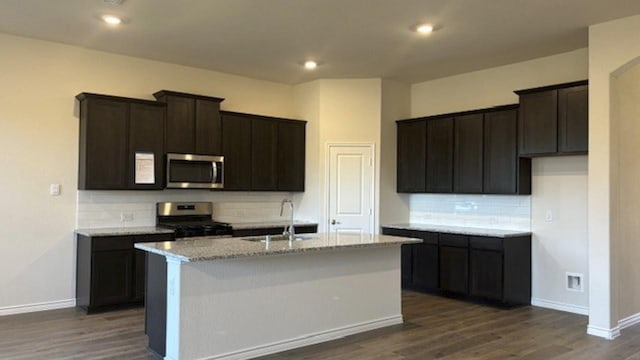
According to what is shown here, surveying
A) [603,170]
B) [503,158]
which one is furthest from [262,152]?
[603,170]

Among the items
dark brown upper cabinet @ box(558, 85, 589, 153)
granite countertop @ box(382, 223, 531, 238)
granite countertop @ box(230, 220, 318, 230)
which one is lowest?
granite countertop @ box(382, 223, 531, 238)

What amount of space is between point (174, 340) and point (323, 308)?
1.36 metres

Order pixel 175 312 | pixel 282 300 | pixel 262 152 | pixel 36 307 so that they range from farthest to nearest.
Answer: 1. pixel 262 152
2. pixel 36 307
3. pixel 282 300
4. pixel 175 312

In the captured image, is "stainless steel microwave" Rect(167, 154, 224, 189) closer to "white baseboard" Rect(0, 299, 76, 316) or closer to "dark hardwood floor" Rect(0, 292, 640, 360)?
"dark hardwood floor" Rect(0, 292, 640, 360)

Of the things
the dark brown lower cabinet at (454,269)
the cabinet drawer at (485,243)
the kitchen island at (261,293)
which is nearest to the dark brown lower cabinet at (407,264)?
the dark brown lower cabinet at (454,269)

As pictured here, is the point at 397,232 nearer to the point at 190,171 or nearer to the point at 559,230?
the point at 559,230

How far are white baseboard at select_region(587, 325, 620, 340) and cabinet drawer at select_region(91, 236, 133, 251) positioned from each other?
473 centimetres

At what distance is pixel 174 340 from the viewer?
12.1 feet

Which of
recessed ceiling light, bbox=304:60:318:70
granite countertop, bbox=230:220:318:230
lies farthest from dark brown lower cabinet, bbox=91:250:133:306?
recessed ceiling light, bbox=304:60:318:70

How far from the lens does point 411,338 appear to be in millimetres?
4586

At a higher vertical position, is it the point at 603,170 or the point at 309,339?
the point at 603,170

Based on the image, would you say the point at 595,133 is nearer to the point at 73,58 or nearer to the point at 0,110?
the point at 73,58

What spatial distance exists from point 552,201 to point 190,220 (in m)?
4.39

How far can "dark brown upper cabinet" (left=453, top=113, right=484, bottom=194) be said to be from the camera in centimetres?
633
